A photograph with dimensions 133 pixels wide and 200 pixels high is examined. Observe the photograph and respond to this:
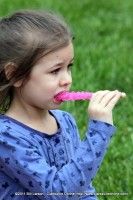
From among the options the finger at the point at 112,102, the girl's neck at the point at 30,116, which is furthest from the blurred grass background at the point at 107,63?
the finger at the point at 112,102

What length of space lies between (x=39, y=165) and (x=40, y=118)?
0.94 ft

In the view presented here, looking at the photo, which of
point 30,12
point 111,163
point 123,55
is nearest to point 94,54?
point 123,55

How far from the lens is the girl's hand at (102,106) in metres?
2.28

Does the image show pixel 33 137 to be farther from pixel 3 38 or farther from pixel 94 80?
pixel 94 80

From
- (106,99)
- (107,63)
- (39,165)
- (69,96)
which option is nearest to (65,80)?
(69,96)

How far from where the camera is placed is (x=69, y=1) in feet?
24.2

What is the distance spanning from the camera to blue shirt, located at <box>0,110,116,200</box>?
224 centimetres

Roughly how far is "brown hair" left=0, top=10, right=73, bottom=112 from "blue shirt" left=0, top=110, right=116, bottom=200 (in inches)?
7.7

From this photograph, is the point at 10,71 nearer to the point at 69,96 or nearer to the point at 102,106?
the point at 69,96

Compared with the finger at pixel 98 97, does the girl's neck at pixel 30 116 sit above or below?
below

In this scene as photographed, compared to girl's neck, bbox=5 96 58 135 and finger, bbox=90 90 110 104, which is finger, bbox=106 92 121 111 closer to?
finger, bbox=90 90 110 104

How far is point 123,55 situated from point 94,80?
71 cm

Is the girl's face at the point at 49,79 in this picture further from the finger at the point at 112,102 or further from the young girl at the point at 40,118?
the finger at the point at 112,102

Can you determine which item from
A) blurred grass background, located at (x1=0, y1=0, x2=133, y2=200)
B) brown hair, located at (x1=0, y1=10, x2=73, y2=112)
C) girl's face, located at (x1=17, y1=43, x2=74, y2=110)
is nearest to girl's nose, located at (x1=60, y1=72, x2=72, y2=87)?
girl's face, located at (x1=17, y1=43, x2=74, y2=110)
